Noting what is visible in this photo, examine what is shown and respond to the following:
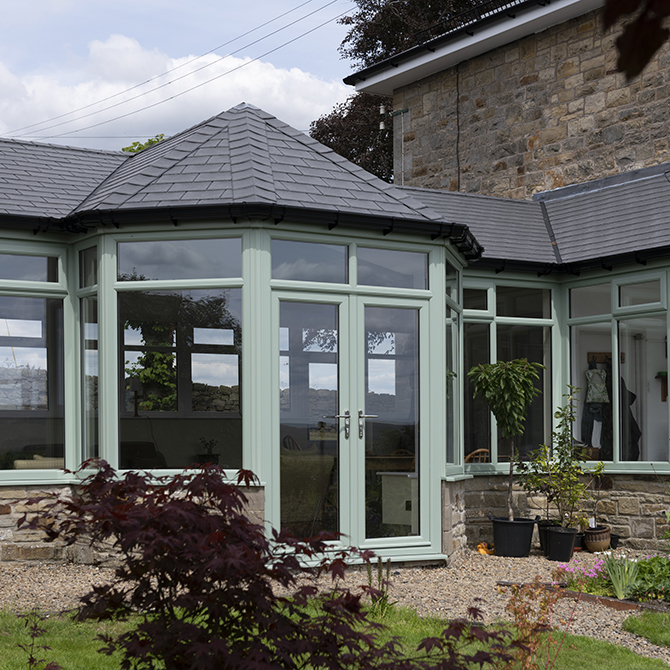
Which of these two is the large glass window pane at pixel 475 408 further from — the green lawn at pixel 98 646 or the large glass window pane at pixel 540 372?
the green lawn at pixel 98 646

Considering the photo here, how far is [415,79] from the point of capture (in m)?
14.5

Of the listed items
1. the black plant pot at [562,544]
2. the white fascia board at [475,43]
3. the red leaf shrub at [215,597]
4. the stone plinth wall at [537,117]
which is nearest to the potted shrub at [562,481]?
the black plant pot at [562,544]

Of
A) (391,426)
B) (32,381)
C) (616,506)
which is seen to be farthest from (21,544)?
(616,506)

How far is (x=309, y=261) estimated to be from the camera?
7105 millimetres

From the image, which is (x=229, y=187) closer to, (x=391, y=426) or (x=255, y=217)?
(x=255, y=217)

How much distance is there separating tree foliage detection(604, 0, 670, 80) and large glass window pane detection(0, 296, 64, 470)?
23.1 ft

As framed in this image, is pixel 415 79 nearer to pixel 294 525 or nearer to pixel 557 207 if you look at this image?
pixel 557 207

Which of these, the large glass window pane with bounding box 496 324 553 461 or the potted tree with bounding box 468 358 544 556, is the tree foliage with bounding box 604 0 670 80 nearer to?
the potted tree with bounding box 468 358 544 556

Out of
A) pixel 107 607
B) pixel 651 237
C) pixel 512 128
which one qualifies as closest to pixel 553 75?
pixel 512 128

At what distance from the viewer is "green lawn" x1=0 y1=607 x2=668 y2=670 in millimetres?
4305

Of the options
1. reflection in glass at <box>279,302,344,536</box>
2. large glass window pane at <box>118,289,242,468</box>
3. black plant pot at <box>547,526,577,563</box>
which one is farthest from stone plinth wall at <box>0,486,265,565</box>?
black plant pot at <box>547,526,577,563</box>

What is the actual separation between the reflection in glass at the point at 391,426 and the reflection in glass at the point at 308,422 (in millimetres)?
325

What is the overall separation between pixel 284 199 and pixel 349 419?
1.92m

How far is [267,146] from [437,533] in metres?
3.90
